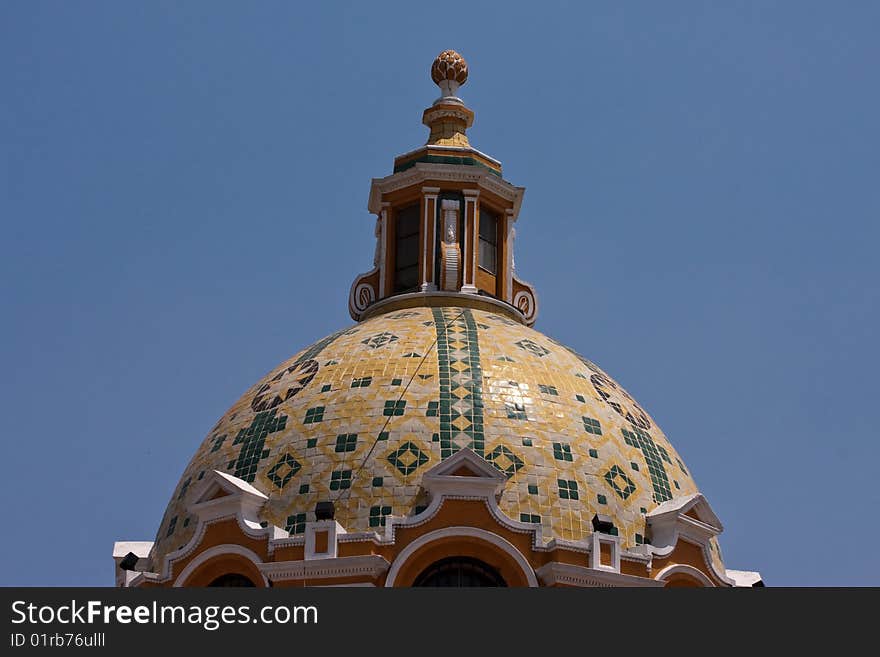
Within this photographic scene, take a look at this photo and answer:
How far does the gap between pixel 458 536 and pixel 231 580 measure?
4.52 metres

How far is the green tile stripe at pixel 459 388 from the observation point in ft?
137

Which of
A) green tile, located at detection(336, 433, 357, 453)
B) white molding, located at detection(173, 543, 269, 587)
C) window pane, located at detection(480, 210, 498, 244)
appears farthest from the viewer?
window pane, located at detection(480, 210, 498, 244)

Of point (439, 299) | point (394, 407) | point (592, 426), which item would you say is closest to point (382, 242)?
point (439, 299)

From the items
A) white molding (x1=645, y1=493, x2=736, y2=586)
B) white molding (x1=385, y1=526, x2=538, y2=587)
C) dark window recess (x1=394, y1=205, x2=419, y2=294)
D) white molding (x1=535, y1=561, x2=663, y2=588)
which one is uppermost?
dark window recess (x1=394, y1=205, x2=419, y2=294)

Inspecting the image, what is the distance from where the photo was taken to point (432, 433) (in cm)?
4178

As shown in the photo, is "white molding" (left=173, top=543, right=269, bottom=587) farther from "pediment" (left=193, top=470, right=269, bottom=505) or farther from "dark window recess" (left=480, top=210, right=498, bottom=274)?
"dark window recess" (left=480, top=210, right=498, bottom=274)

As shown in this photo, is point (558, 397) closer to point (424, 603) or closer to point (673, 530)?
point (673, 530)

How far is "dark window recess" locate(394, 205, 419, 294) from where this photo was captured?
4838 cm

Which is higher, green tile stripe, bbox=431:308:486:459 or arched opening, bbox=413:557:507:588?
green tile stripe, bbox=431:308:486:459

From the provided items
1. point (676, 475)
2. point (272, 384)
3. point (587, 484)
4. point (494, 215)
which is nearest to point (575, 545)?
point (587, 484)

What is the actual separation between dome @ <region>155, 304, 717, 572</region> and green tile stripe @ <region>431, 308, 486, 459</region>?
0.04 metres

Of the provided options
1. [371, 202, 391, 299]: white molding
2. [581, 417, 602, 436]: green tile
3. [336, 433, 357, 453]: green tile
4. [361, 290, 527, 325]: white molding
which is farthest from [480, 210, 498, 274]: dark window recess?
[336, 433, 357, 453]: green tile

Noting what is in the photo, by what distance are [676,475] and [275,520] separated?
27.4 ft

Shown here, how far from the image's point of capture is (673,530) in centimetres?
4184
